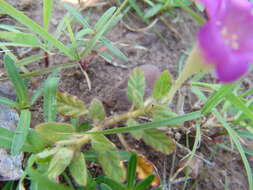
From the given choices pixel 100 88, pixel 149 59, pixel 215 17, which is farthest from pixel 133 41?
pixel 215 17

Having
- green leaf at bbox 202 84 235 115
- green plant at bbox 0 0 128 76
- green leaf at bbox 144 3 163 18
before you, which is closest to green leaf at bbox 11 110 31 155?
green plant at bbox 0 0 128 76

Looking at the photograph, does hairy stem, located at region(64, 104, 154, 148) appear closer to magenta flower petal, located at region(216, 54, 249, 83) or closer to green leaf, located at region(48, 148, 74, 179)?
green leaf, located at region(48, 148, 74, 179)

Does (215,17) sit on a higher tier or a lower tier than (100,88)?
higher

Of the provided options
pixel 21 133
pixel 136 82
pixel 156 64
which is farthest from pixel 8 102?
pixel 156 64

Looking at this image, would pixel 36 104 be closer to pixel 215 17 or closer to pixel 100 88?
pixel 100 88

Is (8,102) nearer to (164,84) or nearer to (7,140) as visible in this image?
(7,140)

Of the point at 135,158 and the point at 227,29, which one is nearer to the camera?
the point at 227,29
